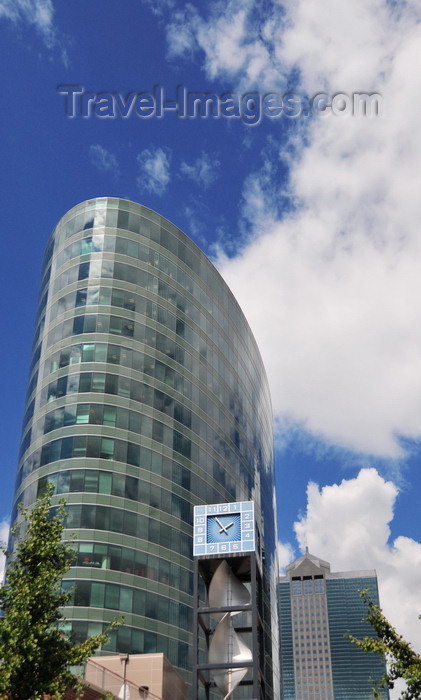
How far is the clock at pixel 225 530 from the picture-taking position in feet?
185

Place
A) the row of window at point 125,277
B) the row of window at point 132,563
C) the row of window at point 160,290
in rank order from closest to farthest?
the row of window at point 132,563
the row of window at point 125,277
the row of window at point 160,290

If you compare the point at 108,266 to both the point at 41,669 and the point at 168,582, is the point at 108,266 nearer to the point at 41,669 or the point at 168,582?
the point at 168,582

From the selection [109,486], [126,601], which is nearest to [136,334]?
[109,486]

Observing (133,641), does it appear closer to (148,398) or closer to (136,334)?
(148,398)

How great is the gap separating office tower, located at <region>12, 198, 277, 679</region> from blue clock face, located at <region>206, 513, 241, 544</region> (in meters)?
21.5

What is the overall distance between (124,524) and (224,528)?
24091 millimetres

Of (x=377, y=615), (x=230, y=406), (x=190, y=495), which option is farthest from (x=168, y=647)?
(x=377, y=615)

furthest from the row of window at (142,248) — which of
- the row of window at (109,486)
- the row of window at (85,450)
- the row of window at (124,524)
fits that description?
the row of window at (124,524)

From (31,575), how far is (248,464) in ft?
298

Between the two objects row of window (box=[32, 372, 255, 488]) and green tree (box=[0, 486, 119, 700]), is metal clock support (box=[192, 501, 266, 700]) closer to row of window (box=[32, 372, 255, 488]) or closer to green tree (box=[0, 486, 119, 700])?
green tree (box=[0, 486, 119, 700])

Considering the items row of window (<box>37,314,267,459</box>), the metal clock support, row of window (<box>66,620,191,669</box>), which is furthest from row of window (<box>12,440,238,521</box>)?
the metal clock support

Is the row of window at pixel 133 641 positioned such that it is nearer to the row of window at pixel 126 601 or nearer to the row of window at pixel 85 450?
the row of window at pixel 126 601

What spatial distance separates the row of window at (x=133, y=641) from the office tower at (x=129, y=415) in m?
0.17

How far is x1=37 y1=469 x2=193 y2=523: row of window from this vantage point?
Answer: 78.4 meters
